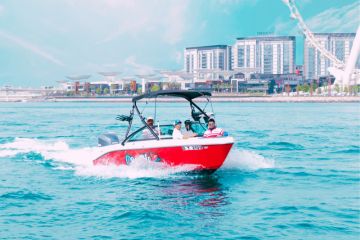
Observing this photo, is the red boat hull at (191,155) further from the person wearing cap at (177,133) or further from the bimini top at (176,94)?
the bimini top at (176,94)

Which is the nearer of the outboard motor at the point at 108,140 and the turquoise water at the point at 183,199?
the turquoise water at the point at 183,199

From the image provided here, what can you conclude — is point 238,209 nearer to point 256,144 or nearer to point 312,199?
point 312,199

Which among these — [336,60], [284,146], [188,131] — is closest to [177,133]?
[188,131]

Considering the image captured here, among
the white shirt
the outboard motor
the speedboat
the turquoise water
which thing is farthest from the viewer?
the outboard motor

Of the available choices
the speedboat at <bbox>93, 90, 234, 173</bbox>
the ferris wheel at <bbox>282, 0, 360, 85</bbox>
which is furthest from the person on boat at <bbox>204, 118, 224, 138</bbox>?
the ferris wheel at <bbox>282, 0, 360, 85</bbox>

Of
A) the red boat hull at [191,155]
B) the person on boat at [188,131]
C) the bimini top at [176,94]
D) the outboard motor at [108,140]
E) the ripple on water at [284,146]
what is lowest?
the ripple on water at [284,146]

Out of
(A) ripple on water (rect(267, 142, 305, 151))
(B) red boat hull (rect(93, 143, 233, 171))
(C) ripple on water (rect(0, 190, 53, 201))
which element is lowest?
(A) ripple on water (rect(267, 142, 305, 151))

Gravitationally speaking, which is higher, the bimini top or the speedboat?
the bimini top

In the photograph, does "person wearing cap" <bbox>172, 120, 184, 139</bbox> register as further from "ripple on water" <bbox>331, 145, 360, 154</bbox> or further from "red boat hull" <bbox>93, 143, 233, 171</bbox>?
"ripple on water" <bbox>331, 145, 360, 154</bbox>

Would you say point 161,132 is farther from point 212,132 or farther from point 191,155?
point 212,132

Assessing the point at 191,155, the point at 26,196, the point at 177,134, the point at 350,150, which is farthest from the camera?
the point at 350,150

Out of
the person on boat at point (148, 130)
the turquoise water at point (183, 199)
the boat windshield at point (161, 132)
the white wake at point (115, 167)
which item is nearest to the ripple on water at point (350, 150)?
the turquoise water at point (183, 199)

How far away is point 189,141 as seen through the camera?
742 inches

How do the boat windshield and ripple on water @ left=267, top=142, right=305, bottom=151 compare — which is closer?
the boat windshield
